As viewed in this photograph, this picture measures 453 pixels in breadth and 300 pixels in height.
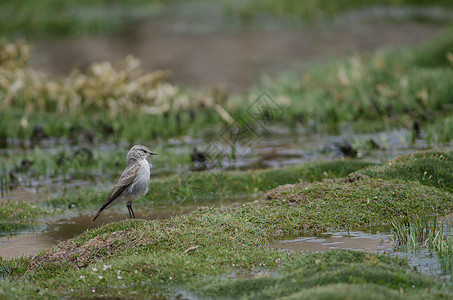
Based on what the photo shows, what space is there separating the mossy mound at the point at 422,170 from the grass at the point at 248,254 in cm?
50

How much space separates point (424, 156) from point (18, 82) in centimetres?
1167

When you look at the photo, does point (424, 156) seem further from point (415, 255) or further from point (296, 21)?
point (296, 21)

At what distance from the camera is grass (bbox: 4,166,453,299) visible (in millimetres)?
6293

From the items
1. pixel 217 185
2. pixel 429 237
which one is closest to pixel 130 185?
pixel 217 185

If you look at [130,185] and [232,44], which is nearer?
[130,185]

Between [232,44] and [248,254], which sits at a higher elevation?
[232,44]

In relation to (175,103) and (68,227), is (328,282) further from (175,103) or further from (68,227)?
(175,103)

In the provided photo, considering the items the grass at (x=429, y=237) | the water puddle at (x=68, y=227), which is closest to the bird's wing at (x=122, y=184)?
the water puddle at (x=68, y=227)

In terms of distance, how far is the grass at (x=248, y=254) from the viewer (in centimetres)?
629

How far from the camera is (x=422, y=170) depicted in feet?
33.6

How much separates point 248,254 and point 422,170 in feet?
13.6

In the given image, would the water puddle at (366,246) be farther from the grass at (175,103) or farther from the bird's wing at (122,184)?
the grass at (175,103)

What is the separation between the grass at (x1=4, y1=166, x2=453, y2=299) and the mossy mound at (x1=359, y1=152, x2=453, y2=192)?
→ 19.6 inches

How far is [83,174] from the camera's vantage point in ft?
44.1
